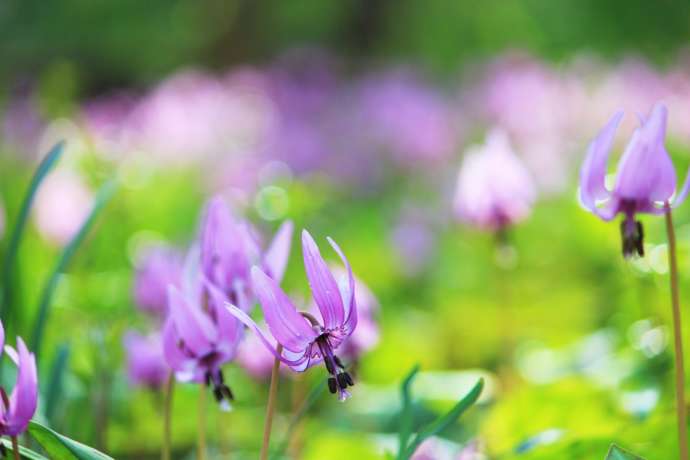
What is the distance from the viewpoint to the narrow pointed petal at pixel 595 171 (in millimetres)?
1210

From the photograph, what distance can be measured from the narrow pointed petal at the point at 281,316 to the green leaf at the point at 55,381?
647mm

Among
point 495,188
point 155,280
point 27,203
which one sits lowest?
point 27,203

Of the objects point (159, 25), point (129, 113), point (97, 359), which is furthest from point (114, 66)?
point (97, 359)

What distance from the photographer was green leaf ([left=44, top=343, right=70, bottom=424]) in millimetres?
1640

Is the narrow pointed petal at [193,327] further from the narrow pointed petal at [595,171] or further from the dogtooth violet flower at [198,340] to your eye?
the narrow pointed petal at [595,171]

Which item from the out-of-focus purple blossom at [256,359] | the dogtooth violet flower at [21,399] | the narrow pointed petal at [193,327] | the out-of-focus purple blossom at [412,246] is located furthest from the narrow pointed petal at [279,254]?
the out-of-focus purple blossom at [412,246]

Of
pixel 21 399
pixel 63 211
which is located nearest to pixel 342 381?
pixel 21 399

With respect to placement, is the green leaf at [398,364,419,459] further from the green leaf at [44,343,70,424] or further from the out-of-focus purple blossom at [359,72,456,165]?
the out-of-focus purple blossom at [359,72,456,165]

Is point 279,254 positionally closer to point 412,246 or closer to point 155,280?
point 155,280

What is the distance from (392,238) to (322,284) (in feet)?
9.83

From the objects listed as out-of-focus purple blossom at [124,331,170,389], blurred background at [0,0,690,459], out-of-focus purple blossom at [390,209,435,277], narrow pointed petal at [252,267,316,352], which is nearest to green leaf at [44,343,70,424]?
blurred background at [0,0,690,459]

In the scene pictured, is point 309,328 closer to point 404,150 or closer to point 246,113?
point 404,150

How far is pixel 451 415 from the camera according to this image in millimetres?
1239

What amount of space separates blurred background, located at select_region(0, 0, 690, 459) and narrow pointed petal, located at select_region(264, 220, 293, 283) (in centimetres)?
38
